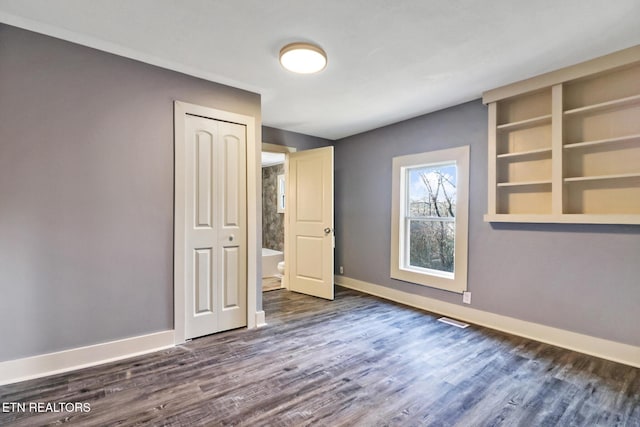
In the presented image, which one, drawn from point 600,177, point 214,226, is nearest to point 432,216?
point 600,177

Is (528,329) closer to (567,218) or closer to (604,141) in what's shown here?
(567,218)

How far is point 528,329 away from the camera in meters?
2.81

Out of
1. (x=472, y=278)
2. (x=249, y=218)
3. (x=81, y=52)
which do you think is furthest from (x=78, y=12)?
(x=472, y=278)

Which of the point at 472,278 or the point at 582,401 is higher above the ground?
the point at 472,278

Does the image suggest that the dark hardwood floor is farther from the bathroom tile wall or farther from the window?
the bathroom tile wall

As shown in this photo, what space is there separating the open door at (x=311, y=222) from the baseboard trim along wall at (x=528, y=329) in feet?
3.06

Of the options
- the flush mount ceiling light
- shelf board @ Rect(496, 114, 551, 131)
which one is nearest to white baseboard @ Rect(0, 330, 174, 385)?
the flush mount ceiling light

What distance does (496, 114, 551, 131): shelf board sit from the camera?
2664mm

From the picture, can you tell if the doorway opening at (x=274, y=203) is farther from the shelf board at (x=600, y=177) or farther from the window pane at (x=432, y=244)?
the shelf board at (x=600, y=177)

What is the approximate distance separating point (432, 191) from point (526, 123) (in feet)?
4.07

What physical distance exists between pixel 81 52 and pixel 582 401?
4.14 m

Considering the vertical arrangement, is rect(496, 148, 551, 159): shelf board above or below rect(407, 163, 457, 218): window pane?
above

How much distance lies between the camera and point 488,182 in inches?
119

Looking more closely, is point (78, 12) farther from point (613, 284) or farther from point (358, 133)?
point (613, 284)
